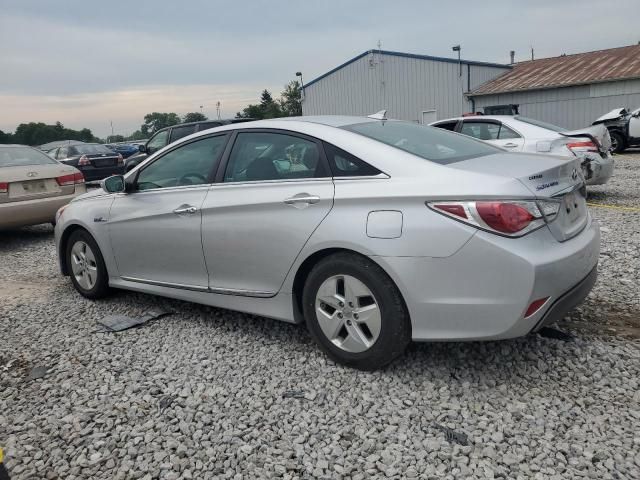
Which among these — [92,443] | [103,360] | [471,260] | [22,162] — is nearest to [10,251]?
[22,162]

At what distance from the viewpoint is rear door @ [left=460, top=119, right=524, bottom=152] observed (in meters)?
8.60

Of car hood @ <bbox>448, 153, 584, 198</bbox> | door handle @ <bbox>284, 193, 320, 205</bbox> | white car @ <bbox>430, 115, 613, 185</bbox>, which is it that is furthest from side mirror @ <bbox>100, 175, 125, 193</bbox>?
white car @ <bbox>430, 115, 613, 185</bbox>

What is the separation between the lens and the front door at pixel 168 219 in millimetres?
3980

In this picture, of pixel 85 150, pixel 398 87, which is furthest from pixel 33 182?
pixel 398 87

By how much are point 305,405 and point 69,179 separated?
262 inches

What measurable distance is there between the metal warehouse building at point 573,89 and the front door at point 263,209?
903 inches

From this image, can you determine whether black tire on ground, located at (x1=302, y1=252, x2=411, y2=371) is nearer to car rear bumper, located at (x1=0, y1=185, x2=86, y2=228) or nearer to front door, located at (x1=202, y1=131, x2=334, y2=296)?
front door, located at (x1=202, y1=131, x2=334, y2=296)

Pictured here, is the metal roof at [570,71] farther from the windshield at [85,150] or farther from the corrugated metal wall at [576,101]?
the windshield at [85,150]

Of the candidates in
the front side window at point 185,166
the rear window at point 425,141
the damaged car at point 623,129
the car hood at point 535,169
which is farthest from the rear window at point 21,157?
the damaged car at point 623,129

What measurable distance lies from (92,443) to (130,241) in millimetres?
2019

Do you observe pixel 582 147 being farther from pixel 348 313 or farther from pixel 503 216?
pixel 348 313

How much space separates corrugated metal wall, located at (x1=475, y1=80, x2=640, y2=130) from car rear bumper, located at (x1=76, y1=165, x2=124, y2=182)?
57.4 feet

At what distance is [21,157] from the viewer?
8195mm

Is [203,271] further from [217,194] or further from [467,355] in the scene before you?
[467,355]
